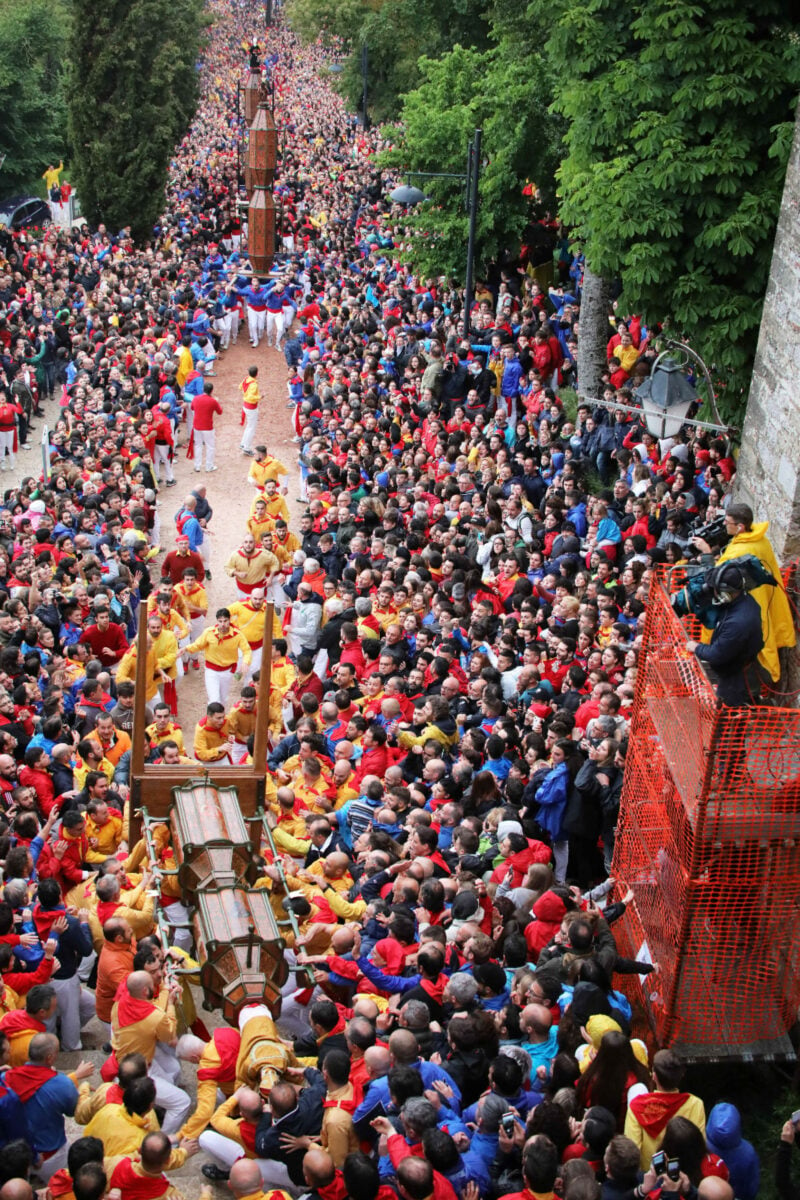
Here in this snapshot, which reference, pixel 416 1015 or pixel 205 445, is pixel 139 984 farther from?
pixel 205 445

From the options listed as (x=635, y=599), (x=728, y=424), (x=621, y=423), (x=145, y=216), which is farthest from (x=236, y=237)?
(x=635, y=599)

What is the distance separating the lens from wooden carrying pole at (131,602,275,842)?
1009 cm

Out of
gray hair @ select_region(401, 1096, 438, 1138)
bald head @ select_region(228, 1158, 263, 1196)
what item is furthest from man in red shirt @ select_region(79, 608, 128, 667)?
gray hair @ select_region(401, 1096, 438, 1138)

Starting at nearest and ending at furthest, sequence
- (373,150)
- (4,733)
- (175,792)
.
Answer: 1. (175,792)
2. (4,733)
3. (373,150)

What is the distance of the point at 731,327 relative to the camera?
43.4ft

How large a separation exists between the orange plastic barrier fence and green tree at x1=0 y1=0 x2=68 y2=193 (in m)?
36.0

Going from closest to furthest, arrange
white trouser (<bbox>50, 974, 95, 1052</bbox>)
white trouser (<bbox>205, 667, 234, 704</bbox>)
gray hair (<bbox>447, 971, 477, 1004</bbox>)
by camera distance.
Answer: gray hair (<bbox>447, 971, 477, 1004</bbox>), white trouser (<bbox>50, 974, 95, 1052</bbox>), white trouser (<bbox>205, 667, 234, 704</bbox>)

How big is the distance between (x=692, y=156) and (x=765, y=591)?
5784 millimetres

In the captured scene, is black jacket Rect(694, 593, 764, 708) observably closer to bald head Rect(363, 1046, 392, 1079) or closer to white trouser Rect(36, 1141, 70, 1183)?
bald head Rect(363, 1046, 392, 1079)

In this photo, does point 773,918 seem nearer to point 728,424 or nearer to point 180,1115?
point 180,1115

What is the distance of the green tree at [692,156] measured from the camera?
12.8 meters

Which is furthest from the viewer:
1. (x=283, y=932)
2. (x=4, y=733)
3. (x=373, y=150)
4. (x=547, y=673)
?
(x=373, y=150)

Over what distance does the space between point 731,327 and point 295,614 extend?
5.24 m

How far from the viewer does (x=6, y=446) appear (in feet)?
74.3
